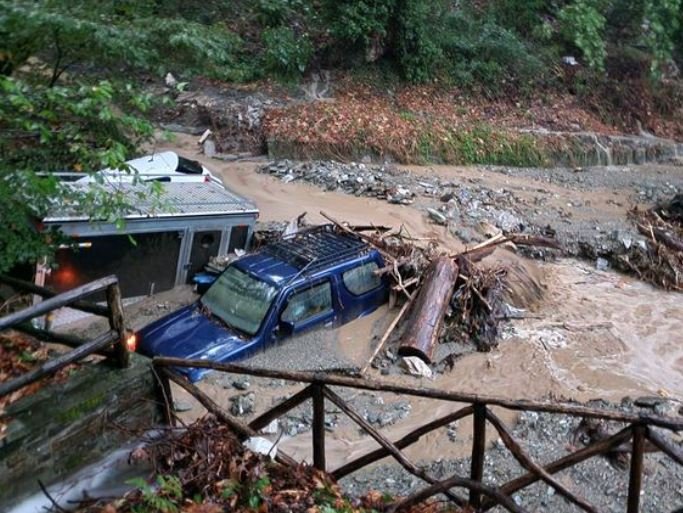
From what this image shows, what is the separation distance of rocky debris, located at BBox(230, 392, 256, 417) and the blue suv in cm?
49

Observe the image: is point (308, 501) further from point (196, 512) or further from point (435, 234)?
point (435, 234)

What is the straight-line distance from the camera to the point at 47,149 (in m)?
7.26

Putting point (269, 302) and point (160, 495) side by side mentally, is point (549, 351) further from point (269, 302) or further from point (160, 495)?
point (160, 495)

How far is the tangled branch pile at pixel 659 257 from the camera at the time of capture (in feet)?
41.1

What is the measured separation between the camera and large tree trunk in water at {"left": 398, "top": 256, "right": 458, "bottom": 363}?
9086mm

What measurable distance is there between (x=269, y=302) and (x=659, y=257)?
8.09 m

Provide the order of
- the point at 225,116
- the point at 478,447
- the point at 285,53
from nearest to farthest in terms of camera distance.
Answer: the point at 478,447 → the point at 225,116 → the point at 285,53

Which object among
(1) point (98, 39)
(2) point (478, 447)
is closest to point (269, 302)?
(1) point (98, 39)

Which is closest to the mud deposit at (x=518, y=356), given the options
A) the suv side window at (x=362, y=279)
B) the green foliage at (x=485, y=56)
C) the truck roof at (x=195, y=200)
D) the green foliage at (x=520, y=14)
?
the suv side window at (x=362, y=279)

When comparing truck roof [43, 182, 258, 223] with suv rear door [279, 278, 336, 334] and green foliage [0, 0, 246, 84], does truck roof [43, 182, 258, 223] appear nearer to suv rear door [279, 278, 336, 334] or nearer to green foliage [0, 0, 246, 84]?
green foliage [0, 0, 246, 84]

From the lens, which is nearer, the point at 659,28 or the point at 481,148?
the point at 481,148

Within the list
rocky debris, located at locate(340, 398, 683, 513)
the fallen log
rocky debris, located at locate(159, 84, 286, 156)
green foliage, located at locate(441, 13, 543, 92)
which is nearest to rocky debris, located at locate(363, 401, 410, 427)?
rocky debris, located at locate(340, 398, 683, 513)

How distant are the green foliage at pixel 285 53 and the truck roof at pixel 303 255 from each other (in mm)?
11170

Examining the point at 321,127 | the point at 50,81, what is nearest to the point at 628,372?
the point at 50,81
